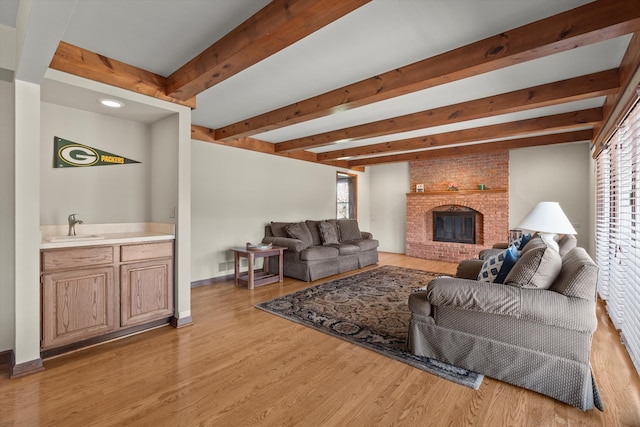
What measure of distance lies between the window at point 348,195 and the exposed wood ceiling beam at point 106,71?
5.45m

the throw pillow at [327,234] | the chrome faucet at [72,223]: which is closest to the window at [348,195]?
the throw pillow at [327,234]

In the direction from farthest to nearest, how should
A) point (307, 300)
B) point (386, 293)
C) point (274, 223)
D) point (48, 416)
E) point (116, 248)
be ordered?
point (274, 223)
point (386, 293)
point (307, 300)
point (116, 248)
point (48, 416)

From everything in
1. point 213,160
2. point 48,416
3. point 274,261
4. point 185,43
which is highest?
point 185,43

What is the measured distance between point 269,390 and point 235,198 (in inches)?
147

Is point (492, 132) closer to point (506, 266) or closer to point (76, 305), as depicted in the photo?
point (506, 266)

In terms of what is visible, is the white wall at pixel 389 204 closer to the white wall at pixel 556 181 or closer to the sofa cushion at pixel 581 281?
the white wall at pixel 556 181

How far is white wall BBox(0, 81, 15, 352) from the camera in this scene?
2.43 meters

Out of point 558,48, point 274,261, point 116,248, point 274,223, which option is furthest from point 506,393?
point 274,223

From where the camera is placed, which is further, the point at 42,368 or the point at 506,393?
the point at 42,368

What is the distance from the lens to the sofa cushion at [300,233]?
551 centimetres

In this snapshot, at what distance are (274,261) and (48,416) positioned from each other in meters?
3.60

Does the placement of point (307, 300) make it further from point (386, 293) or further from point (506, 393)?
point (506, 393)

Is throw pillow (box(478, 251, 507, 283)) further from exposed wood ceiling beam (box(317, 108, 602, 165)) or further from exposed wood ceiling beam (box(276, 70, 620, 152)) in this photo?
exposed wood ceiling beam (box(317, 108, 602, 165))

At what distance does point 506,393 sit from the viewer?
2031 mm
